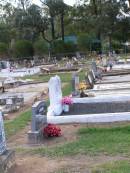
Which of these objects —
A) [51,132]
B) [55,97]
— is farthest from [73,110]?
[51,132]

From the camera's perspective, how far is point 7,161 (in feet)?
24.7

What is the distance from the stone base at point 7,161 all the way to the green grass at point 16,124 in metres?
3.13

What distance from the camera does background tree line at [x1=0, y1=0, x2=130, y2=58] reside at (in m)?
56.6

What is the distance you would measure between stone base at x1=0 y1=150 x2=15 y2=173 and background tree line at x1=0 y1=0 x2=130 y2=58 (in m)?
48.6

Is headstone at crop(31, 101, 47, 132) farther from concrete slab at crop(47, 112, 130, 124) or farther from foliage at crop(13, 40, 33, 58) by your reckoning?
foliage at crop(13, 40, 33, 58)

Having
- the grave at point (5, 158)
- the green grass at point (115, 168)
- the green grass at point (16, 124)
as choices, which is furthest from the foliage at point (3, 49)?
the green grass at point (115, 168)

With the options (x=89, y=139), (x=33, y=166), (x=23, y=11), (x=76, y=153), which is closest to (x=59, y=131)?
(x=89, y=139)

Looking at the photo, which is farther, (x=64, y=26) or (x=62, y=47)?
(x=64, y=26)

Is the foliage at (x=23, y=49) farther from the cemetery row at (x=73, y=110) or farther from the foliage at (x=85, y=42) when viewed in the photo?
the cemetery row at (x=73, y=110)

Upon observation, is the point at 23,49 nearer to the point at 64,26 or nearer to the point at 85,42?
the point at 85,42

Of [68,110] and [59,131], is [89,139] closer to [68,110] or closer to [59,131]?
[59,131]

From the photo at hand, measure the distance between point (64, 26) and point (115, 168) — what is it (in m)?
59.3

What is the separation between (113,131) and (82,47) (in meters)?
47.4

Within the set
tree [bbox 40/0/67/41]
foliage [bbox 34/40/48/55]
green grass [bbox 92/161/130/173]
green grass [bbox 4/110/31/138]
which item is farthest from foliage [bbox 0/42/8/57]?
green grass [bbox 92/161/130/173]
